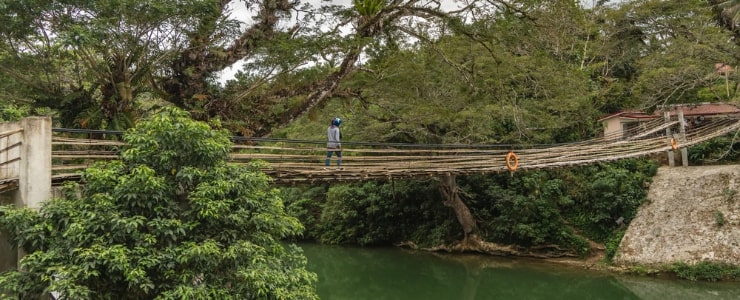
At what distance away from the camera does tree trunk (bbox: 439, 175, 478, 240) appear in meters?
9.50

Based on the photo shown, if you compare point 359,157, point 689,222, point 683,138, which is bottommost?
point 689,222

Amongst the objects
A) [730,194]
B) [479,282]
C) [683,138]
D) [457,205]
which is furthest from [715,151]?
[479,282]

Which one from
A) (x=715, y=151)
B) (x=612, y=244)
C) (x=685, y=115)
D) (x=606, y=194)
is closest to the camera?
(x=612, y=244)

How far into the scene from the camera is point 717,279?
7090mm

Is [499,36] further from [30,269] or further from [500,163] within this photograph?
[30,269]

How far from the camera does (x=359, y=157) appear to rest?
4.96 m

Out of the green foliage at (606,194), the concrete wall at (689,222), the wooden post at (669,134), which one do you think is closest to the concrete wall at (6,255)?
the wooden post at (669,134)

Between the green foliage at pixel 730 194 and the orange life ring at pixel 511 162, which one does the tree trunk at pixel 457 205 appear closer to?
the orange life ring at pixel 511 162

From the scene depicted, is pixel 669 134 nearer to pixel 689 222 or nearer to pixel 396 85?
pixel 689 222

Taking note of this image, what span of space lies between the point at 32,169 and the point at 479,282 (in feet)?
22.6

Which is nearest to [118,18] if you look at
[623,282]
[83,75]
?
[83,75]

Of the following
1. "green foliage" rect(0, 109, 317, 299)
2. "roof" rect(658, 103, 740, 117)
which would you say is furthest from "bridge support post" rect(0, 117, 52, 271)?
"roof" rect(658, 103, 740, 117)

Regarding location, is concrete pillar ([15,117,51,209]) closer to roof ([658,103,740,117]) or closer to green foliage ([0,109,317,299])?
green foliage ([0,109,317,299])

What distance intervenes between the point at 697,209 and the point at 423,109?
4.48 metres
